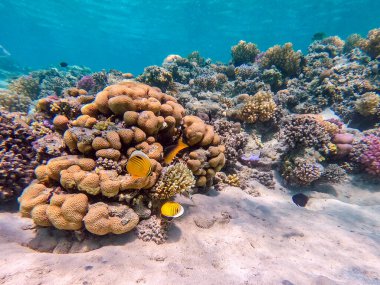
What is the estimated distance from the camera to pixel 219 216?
A: 440 cm

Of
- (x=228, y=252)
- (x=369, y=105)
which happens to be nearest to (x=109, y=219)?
(x=228, y=252)

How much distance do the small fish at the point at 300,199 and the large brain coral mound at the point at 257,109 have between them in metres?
2.52

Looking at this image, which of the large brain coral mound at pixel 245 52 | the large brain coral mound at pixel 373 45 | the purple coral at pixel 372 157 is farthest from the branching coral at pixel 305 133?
the large brain coral mound at pixel 245 52

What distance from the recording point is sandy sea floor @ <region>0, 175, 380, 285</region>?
2789mm

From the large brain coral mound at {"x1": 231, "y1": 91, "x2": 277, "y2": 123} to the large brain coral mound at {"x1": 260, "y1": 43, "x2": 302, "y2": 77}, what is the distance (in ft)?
15.0

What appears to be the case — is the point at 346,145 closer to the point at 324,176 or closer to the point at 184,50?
the point at 324,176

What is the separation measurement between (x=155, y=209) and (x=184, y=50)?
94.3 metres

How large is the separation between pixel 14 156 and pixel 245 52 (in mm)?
11800

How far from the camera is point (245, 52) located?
40.8 feet

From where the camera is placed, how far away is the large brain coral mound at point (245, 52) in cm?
1240

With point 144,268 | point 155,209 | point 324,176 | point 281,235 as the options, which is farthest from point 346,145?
point 144,268

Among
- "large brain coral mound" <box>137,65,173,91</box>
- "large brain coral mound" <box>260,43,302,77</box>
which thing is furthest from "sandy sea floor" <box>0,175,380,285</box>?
"large brain coral mound" <box>260,43,302,77</box>

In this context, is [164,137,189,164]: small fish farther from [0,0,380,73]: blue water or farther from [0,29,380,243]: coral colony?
[0,0,380,73]: blue water

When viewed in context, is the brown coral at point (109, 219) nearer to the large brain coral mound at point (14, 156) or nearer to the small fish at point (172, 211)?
the small fish at point (172, 211)
